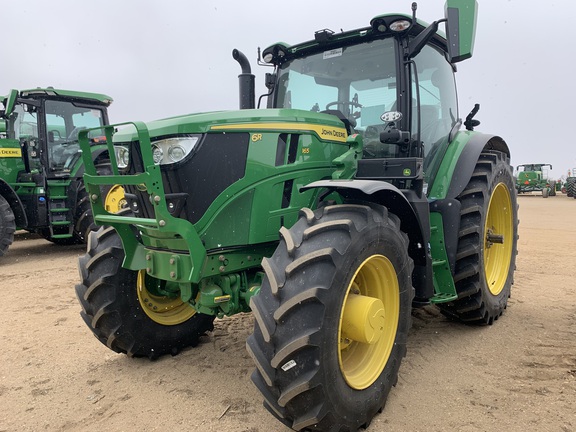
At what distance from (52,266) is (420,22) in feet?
22.0

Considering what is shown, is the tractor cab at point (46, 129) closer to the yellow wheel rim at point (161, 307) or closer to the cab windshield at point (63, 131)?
the cab windshield at point (63, 131)

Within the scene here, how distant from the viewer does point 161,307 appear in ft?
12.1

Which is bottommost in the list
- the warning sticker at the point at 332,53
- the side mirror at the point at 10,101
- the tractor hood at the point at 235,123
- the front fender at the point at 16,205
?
the front fender at the point at 16,205

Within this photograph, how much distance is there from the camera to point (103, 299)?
3.35m

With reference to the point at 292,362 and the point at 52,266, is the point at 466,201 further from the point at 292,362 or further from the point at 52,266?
the point at 52,266

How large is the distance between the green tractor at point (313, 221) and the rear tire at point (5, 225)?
5.23m

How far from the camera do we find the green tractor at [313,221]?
2369 mm

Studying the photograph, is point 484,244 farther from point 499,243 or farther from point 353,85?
point 353,85

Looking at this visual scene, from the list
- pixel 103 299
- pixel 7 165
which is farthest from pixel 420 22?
pixel 7 165

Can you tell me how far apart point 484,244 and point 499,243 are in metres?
0.52


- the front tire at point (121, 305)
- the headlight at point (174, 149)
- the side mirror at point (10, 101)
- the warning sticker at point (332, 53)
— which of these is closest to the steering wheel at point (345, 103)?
the warning sticker at point (332, 53)

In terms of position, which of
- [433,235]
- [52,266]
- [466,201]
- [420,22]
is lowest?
[52,266]

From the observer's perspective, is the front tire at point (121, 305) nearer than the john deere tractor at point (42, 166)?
Yes

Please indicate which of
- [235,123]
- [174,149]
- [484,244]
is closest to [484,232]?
[484,244]
